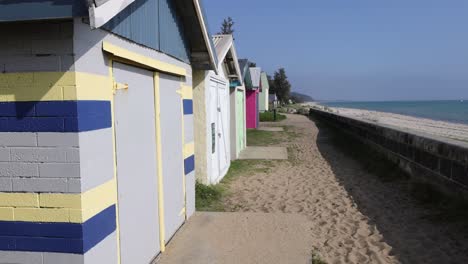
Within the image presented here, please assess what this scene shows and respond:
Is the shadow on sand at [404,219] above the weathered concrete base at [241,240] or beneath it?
beneath

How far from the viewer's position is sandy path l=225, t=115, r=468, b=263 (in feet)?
18.7

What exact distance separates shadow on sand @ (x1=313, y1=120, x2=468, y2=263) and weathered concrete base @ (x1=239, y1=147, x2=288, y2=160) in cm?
319

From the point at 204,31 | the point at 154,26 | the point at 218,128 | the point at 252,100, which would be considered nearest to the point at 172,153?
the point at 154,26

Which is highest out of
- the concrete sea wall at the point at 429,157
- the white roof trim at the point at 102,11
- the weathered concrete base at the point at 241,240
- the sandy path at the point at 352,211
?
the white roof trim at the point at 102,11

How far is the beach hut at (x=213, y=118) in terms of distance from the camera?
29.6 ft

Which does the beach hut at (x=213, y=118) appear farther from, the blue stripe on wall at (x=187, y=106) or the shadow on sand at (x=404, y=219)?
the shadow on sand at (x=404, y=219)

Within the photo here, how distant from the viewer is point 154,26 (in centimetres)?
513

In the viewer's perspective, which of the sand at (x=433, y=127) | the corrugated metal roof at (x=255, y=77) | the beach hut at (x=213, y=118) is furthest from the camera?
the corrugated metal roof at (x=255, y=77)

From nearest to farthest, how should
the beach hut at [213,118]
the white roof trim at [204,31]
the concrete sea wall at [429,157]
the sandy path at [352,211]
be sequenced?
1. the sandy path at [352,211]
2. the white roof trim at [204,31]
3. the concrete sea wall at [429,157]
4. the beach hut at [213,118]

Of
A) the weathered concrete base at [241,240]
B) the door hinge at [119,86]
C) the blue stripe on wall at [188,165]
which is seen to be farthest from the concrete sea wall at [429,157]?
the door hinge at [119,86]

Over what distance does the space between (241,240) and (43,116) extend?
11.2 feet

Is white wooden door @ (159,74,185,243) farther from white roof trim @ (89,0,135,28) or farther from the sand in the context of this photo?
the sand

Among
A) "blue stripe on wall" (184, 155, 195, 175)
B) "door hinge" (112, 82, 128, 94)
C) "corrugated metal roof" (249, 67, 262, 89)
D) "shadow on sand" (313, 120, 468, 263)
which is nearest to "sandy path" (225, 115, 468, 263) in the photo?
"shadow on sand" (313, 120, 468, 263)

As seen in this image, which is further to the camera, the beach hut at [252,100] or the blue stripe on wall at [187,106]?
the beach hut at [252,100]
